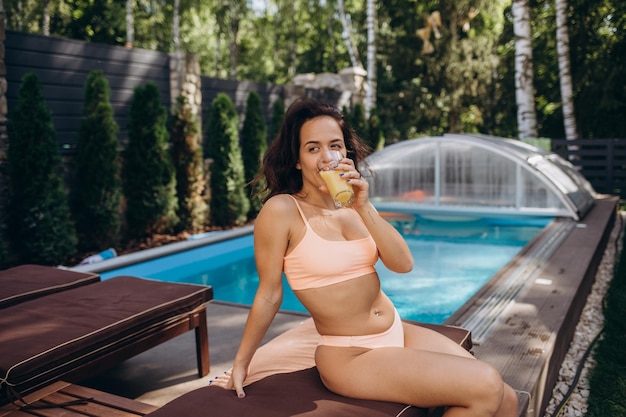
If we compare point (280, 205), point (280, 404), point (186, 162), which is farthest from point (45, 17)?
point (280, 404)

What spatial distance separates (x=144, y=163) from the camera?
7742 millimetres

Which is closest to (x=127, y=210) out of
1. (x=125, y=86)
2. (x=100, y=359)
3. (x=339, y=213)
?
(x=125, y=86)

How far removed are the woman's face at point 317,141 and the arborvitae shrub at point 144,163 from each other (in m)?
6.18

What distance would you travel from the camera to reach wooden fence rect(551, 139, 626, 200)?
11.8 meters

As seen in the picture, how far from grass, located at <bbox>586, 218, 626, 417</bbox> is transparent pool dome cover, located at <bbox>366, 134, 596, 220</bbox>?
4235 mm

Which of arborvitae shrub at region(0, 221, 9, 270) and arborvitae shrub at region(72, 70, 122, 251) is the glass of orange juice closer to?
arborvitae shrub at region(0, 221, 9, 270)

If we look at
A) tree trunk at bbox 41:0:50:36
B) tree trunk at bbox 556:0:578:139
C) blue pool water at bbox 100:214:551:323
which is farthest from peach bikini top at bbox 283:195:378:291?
tree trunk at bbox 41:0:50:36

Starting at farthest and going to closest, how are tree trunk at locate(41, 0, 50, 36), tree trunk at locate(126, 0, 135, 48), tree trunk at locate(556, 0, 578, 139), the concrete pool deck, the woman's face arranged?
tree trunk at locate(126, 0, 135, 48) < tree trunk at locate(41, 0, 50, 36) < tree trunk at locate(556, 0, 578, 139) < the concrete pool deck < the woman's face

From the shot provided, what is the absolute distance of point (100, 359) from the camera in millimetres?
2578

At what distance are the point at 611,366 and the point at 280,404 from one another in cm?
251

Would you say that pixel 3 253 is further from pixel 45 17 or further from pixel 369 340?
pixel 45 17

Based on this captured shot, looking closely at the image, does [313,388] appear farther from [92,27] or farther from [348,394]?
[92,27]

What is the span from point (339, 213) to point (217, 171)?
720 centimetres

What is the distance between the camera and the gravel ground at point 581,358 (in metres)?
2.92
